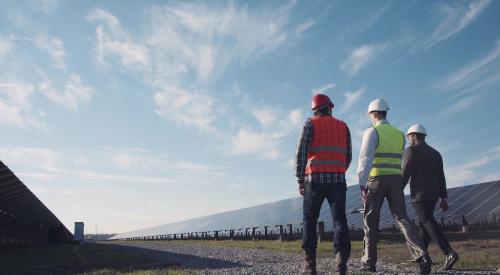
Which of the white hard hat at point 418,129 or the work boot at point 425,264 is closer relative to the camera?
the work boot at point 425,264

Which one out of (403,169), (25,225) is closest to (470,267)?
(403,169)

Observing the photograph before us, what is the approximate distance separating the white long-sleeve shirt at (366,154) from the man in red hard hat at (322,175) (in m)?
0.55

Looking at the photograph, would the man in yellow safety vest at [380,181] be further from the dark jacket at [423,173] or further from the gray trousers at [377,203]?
the dark jacket at [423,173]

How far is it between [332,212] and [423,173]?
2.59 m

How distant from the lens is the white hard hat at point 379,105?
6.85 m

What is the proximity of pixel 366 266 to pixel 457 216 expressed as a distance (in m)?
24.8

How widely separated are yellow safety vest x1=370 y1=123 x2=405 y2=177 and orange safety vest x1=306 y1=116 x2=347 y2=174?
104cm

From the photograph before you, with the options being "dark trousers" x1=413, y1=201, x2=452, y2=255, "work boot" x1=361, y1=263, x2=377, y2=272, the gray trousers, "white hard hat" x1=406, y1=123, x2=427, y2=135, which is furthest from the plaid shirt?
"white hard hat" x1=406, y1=123, x2=427, y2=135

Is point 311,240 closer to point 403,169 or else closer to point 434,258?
point 403,169

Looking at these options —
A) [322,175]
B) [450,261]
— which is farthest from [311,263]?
[450,261]

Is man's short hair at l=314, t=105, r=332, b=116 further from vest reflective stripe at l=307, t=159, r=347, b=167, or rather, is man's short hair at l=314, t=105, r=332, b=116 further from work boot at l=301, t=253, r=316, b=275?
work boot at l=301, t=253, r=316, b=275

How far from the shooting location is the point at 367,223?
264 inches

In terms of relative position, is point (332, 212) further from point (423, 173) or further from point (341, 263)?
point (423, 173)

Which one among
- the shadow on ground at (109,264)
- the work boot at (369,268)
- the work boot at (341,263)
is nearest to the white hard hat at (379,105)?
the work boot at (369,268)
